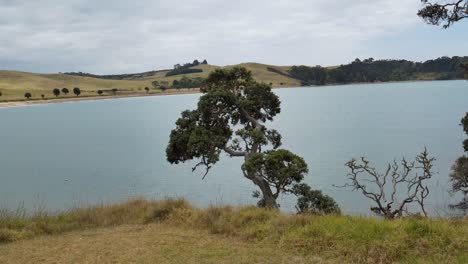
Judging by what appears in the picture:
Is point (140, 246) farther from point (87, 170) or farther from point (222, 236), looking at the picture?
point (87, 170)

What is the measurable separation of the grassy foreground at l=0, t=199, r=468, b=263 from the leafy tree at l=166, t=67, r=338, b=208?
428 cm

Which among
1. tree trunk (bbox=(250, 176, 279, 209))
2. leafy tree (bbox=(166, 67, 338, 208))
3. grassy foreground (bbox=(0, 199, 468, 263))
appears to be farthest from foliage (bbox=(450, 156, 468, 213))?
grassy foreground (bbox=(0, 199, 468, 263))

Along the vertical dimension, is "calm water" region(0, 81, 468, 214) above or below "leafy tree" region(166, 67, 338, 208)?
below

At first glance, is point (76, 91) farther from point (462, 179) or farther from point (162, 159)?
point (462, 179)

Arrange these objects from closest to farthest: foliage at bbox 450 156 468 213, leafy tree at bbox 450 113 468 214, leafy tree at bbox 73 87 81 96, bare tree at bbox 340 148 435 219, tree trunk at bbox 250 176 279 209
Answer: tree trunk at bbox 250 176 279 209
bare tree at bbox 340 148 435 219
leafy tree at bbox 450 113 468 214
foliage at bbox 450 156 468 213
leafy tree at bbox 73 87 81 96

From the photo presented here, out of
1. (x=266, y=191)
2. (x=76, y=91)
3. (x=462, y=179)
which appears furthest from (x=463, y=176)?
(x=76, y=91)

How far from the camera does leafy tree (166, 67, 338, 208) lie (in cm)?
1448

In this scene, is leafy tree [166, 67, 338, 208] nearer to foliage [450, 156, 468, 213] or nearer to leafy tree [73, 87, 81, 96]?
foliage [450, 156, 468, 213]

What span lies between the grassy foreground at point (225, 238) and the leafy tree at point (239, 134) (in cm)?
428

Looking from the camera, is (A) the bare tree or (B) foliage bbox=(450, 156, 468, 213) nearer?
(A) the bare tree

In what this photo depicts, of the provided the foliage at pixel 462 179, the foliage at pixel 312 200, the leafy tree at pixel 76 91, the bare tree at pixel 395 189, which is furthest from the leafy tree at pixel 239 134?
the leafy tree at pixel 76 91

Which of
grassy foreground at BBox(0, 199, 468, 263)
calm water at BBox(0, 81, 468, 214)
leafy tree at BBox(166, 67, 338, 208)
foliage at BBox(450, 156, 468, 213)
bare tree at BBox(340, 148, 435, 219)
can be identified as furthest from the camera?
calm water at BBox(0, 81, 468, 214)

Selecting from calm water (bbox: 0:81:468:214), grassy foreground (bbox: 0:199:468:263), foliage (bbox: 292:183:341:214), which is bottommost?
calm water (bbox: 0:81:468:214)

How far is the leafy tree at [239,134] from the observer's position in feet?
47.5
